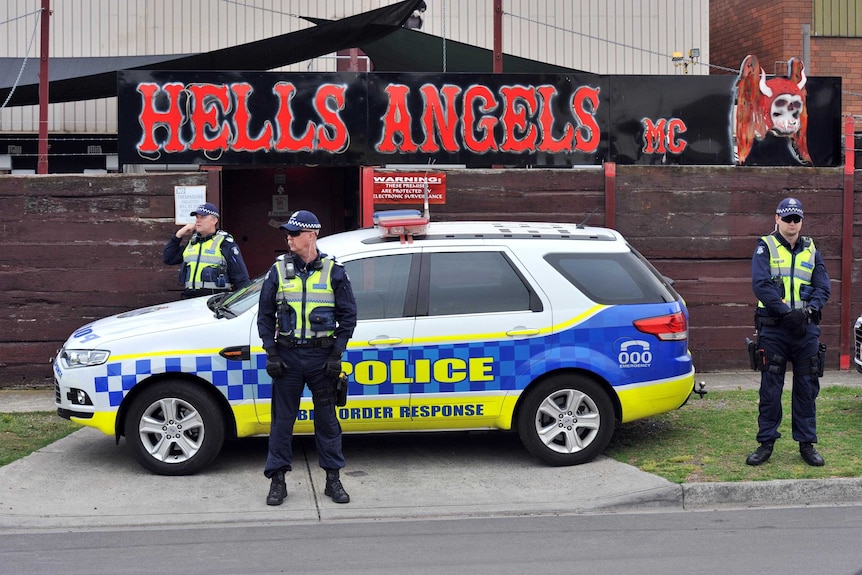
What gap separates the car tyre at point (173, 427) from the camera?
25.3 feet

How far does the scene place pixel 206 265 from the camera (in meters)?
9.99

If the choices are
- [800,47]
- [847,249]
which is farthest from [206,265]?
[800,47]

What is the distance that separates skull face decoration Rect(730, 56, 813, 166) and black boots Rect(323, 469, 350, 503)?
20.7ft

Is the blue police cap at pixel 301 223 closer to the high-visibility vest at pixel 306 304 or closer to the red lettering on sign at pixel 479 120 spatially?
the high-visibility vest at pixel 306 304

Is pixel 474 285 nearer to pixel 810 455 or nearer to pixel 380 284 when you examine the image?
pixel 380 284

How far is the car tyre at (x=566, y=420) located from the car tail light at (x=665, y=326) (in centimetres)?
55

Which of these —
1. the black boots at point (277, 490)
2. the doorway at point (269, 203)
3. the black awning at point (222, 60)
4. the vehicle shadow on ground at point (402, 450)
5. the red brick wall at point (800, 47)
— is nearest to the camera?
the black boots at point (277, 490)

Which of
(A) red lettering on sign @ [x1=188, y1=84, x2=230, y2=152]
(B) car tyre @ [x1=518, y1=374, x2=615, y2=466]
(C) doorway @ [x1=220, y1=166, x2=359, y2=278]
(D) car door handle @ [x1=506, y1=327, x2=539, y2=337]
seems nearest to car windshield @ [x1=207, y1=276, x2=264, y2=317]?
(D) car door handle @ [x1=506, y1=327, x2=539, y2=337]

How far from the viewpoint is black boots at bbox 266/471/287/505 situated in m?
7.21

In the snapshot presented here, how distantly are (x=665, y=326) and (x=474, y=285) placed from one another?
141 centimetres

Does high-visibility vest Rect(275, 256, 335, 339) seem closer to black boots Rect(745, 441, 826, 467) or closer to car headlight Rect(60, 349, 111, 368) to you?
car headlight Rect(60, 349, 111, 368)

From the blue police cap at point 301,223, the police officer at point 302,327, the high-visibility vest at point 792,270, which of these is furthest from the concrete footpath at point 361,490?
the blue police cap at point 301,223

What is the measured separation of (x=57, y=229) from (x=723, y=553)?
742cm

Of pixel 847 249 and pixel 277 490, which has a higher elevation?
pixel 847 249
